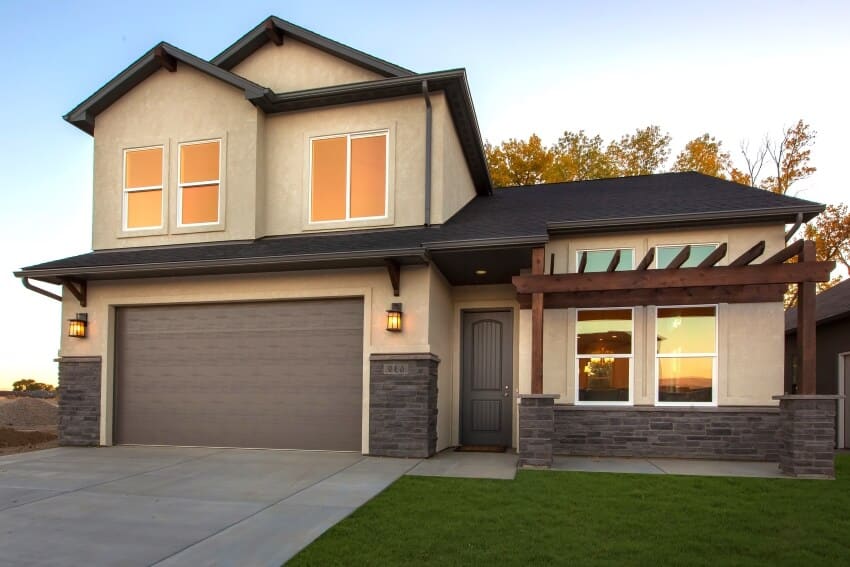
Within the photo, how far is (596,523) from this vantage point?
5.04m

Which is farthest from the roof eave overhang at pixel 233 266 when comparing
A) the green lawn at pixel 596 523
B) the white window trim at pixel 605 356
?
the green lawn at pixel 596 523

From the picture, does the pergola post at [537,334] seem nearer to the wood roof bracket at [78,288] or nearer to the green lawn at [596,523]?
the green lawn at [596,523]

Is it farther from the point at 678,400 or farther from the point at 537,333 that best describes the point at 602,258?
the point at 678,400

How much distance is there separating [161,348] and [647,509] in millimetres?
8112

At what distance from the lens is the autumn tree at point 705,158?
72.1 feet

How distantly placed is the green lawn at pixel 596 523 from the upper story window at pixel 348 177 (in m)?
4.71

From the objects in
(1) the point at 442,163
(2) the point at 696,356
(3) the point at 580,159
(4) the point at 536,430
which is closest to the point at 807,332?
(2) the point at 696,356

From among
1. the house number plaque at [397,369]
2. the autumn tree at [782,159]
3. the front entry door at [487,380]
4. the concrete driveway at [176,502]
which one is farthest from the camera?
the autumn tree at [782,159]

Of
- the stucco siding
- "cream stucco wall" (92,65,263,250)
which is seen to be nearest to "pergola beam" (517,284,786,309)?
the stucco siding

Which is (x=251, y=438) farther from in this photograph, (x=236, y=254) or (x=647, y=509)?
(x=647, y=509)

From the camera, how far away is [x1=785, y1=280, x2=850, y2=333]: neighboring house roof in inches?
504

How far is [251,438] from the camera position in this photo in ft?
30.5

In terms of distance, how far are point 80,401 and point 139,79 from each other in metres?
5.89

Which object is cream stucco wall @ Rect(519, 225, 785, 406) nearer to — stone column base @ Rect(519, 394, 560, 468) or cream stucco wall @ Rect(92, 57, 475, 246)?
stone column base @ Rect(519, 394, 560, 468)
